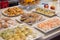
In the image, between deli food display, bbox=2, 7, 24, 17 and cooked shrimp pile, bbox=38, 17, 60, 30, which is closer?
cooked shrimp pile, bbox=38, 17, 60, 30

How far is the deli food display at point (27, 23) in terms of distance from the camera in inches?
40.4

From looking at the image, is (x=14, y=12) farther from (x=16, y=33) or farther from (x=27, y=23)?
(x=16, y=33)

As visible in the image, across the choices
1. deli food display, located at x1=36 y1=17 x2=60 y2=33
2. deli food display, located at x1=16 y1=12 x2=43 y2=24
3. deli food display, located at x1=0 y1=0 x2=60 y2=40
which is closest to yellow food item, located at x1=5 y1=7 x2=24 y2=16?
deli food display, located at x1=0 y1=0 x2=60 y2=40

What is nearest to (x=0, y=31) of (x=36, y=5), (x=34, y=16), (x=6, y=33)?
(x=6, y=33)

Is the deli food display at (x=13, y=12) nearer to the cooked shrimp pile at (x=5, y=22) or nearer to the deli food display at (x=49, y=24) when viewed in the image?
the cooked shrimp pile at (x=5, y=22)

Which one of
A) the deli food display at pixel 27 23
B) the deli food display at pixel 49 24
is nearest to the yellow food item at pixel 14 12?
the deli food display at pixel 27 23

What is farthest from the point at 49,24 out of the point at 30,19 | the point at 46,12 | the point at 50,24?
the point at 46,12

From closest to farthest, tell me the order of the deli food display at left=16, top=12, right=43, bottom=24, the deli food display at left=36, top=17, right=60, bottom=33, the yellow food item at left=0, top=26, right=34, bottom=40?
the yellow food item at left=0, top=26, right=34, bottom=40 → the deli food display at left=36, top=17, right=60, bottom=33 → the deli food display at left=16, top=12, right=43, bottom=24

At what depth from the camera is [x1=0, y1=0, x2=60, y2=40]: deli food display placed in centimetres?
103

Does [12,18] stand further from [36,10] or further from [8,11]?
[36,10]

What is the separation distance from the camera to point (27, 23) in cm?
123

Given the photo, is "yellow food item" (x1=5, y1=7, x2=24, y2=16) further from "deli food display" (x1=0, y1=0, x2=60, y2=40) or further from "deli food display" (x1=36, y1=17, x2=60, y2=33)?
"deli food display" (x1=36, y1=17, x2=60, y2=33)

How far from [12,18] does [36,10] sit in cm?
29

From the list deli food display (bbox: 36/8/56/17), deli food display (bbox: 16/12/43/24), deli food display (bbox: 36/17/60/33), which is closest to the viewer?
deli food display (bbox: 36/17/60/33)
